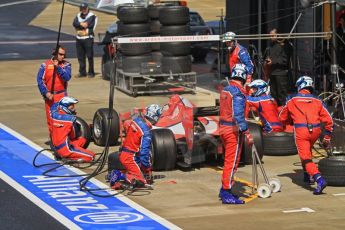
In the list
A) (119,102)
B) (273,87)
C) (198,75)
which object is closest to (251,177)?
(273,87)

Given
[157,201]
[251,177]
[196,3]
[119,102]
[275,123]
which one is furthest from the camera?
[196,3]

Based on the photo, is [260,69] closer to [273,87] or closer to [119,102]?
[273,87]

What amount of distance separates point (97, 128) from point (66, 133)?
4.15ft

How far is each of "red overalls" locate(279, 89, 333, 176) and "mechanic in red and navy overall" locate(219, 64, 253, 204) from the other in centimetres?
86

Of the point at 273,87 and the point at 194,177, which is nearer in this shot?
the point at 194,177

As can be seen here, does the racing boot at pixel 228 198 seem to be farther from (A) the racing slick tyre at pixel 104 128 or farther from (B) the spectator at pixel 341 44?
(B) the spectator at pixel 341 44

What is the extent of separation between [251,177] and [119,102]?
26.1 feet

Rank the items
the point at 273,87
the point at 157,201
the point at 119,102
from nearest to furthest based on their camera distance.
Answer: the point at 157,201 → the point at 273,87 → the point at 119,102

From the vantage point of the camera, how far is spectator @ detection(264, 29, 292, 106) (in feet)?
64.7

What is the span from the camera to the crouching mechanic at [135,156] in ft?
43.0

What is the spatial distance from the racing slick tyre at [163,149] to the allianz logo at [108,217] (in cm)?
220

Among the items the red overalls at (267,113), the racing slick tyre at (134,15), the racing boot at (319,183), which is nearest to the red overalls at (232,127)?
the racing boot at (319,183)

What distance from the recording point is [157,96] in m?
22.3

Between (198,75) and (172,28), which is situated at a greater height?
(172,28)
